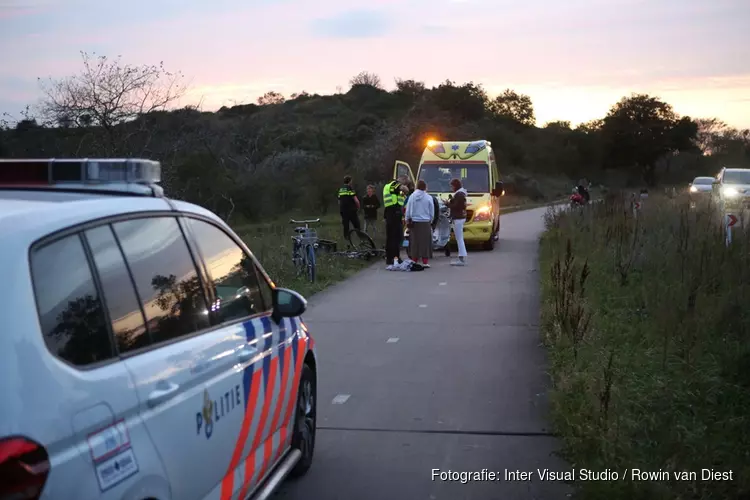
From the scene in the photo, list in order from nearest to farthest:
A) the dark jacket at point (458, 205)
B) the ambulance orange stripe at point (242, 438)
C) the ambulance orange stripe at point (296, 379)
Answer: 1. the ambulance orange stripe at point (242, 438)
2. the ambulance orange stripe at point (296, 379)
3. the dark jacket at point (458, 205)

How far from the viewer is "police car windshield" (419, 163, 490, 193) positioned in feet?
68.2

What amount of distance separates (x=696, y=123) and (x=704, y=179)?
111 ft

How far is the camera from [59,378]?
2496mm

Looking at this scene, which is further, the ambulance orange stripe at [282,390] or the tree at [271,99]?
the tree at [271,99]

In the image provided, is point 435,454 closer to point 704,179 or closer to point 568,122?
point 704,179

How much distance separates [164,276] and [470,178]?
1784 cm

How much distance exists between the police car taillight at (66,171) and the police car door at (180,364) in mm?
256

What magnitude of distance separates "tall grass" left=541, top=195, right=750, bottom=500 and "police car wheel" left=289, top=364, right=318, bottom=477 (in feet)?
5.74

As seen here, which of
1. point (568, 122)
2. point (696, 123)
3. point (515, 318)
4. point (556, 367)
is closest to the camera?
point (556, 367)

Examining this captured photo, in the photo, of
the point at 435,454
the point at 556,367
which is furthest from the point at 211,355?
the point at 556,367

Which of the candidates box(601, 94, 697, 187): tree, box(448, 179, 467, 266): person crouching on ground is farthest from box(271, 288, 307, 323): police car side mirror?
box(601, 94, 697, 187): tree

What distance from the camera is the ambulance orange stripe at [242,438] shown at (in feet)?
12.3

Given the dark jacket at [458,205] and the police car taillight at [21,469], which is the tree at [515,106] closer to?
the dark jacket at [458,205]

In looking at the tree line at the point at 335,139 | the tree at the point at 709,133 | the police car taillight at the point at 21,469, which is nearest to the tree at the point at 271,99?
the tree line at the point at 335,139
